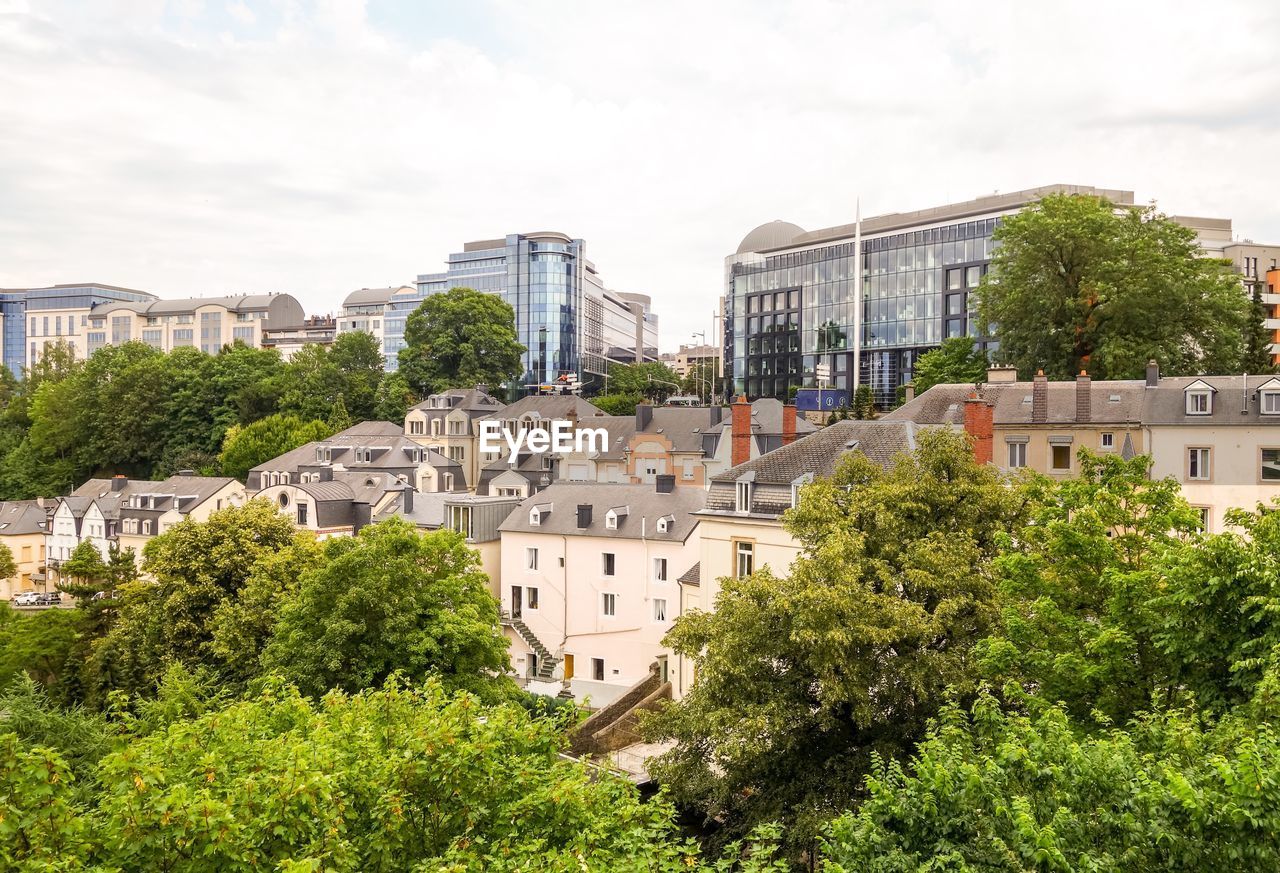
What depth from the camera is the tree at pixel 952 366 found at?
205ft

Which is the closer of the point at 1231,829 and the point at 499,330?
the point at 1231,829

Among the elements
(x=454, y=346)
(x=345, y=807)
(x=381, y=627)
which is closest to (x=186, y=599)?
(x=381, y=627)

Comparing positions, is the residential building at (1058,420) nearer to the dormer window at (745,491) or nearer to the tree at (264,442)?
the dormer window at (745,491)

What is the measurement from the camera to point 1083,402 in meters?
43.0

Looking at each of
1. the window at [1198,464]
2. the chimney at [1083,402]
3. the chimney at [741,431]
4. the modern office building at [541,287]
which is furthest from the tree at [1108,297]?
the modern office building at [541,287]

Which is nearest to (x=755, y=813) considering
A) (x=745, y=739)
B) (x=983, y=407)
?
(x=745, y=739)

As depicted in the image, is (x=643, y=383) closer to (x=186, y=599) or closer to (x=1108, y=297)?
(x=1108, y=297)

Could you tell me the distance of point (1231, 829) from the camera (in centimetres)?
1053

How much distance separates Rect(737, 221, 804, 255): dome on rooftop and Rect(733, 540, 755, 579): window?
318 ft

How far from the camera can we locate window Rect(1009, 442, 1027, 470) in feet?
145

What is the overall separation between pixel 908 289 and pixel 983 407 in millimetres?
66057

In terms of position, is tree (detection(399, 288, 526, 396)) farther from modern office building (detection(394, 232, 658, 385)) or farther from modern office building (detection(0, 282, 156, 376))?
modern office building (detection(0, 282, 156, 376))

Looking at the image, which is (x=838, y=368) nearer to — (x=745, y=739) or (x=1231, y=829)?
(x=745, y=739)

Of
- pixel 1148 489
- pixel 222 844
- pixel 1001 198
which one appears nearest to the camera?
pixel 222 844
